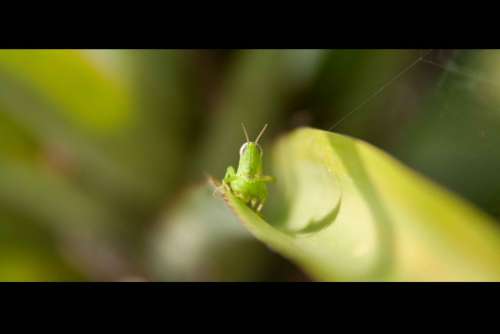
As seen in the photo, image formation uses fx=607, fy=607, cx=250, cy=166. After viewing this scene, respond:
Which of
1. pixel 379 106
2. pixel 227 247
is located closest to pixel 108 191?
pixel 227 247

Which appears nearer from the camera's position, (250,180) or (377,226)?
(377,226)

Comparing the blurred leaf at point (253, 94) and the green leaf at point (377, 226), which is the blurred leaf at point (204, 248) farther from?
the green leaf at point (377, 226)

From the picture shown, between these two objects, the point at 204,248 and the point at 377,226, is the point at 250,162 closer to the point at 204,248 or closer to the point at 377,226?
the point at 204,248

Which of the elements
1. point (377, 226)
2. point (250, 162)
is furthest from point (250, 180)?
point (377, 226)

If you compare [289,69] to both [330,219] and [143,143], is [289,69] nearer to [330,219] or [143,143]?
[143,143]

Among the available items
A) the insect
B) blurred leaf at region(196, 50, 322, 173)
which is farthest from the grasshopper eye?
blurred leaf at region(196, 50, 322, 173)

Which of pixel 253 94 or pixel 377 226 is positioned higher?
pixel 253 94
